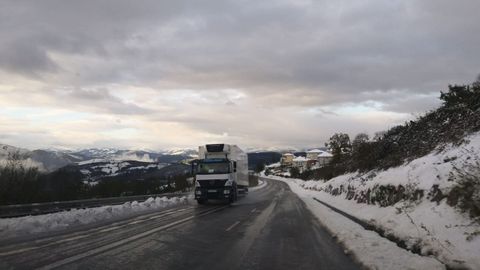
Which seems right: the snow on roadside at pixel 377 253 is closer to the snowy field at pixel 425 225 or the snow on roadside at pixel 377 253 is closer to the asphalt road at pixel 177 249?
the snowy field at pixel 425 225

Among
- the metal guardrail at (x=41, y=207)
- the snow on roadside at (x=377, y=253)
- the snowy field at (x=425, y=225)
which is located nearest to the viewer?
the snow on roadside at (x=377, y=253)

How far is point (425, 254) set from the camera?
31.0 feet


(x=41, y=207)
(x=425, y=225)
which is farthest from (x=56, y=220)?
(x=425, y=225)

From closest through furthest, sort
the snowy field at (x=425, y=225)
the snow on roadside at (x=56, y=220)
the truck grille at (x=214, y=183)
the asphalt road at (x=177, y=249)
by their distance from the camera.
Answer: the snowy field at (x=425, y=225) < the asphalt road at (x=177, y=249) < the snow on roadside at (x=56, y=220) < the truck grille at (x=214, y=183)

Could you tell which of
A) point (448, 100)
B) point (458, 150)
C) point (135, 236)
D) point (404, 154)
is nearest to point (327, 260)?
point (135, 236)

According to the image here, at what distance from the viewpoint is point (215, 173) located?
101 ft

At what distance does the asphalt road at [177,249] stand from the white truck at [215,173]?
47.2 ft

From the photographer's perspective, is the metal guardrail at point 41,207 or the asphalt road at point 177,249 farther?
the metal guardrail at point 41,207

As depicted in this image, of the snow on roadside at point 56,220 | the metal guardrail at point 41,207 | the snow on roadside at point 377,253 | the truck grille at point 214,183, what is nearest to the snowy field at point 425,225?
the snow on roadside at point 377,253

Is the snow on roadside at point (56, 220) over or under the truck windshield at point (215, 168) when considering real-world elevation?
under

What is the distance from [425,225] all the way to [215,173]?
20375mm

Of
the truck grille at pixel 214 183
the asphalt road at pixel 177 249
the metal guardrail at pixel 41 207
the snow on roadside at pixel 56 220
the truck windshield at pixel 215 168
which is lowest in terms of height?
the asphalt road at pixel 177 249

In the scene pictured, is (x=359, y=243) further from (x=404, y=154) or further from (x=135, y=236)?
(x=404, y=154)

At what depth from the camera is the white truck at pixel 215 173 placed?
1206 inches
